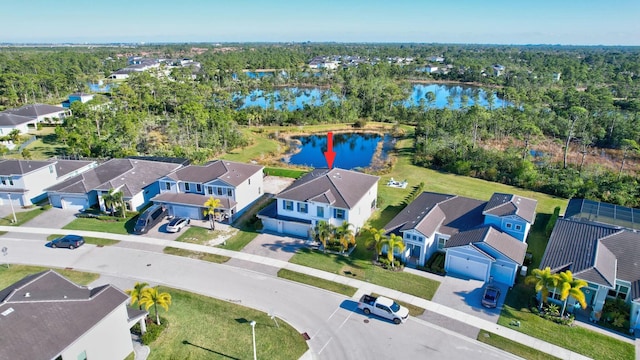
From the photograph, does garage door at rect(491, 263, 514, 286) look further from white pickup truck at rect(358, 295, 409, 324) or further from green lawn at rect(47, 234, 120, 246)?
green lawn at rect(47, 234, 120, 246)

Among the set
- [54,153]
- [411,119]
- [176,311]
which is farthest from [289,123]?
[176,311]

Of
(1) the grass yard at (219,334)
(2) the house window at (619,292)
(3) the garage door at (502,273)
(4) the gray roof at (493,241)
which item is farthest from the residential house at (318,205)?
(2) the house window at (619,292)

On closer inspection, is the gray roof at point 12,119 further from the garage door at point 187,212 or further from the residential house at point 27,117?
the garage door at point 187,212

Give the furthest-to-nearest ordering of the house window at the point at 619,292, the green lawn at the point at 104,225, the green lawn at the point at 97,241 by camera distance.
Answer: the green lawn at the point at 104,225
the green lawn at the point at 97,241
the house window at the point at 619,292

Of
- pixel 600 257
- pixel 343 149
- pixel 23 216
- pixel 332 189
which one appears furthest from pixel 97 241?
pixel 343 149

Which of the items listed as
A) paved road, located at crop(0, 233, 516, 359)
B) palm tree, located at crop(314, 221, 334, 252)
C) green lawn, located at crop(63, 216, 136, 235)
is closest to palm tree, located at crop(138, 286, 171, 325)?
paved road, located at crop(0, 233, 516, 359)

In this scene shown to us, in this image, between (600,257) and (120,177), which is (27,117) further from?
(600,257)
